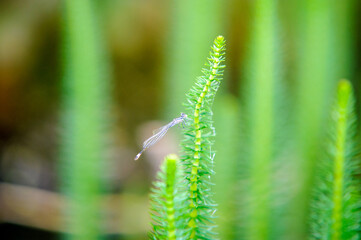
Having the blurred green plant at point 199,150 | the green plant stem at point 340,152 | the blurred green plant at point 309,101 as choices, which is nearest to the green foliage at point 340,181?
the green plant stem at point 340,152

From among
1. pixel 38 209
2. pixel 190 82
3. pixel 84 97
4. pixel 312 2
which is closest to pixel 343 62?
pixel 312 2

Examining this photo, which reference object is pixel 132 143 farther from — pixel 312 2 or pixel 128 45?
pixel 312 2

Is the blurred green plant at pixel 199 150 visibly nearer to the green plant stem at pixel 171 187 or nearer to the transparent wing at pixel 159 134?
the green plant stem at pixel 171 187

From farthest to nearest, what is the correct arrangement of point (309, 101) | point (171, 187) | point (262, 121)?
point (309, 101) < point (262, 121) < point (171, 187)

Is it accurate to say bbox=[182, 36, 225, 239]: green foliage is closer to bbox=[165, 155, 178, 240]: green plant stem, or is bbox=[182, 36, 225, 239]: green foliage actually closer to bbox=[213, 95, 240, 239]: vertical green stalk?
bbox=[165, 155, 178, 240]: green plant stem

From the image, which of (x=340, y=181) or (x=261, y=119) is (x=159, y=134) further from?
(x=340, y=181)

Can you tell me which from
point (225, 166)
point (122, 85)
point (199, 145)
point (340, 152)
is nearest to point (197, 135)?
point (199, 145)

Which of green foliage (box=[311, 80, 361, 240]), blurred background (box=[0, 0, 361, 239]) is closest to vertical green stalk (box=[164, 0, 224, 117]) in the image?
blurred background (box=[0, 0, 361, 239])
